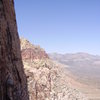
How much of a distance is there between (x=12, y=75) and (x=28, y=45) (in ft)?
49.6

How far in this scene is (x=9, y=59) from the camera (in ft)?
30.8

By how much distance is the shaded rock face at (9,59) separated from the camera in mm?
8633

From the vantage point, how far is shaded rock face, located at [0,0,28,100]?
340 inches

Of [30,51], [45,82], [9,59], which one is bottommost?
[45,82]

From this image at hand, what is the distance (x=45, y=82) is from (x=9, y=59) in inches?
440

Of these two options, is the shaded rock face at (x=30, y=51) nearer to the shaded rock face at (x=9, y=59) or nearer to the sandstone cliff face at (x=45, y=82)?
the sandstone cliff face at (x=45, y=82)

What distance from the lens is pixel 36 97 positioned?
19406mm

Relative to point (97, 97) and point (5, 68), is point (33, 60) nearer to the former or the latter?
point (5, 68)

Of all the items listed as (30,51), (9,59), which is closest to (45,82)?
(30,51)

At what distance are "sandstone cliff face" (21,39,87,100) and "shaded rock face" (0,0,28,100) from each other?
9089mm

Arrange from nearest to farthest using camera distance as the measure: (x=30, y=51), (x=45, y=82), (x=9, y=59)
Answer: (x=9, y=59) → (x=45, y=82) → (x=30, y=51)

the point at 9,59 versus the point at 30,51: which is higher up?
the point at 30,51

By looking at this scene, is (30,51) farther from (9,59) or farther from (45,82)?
(9,59)

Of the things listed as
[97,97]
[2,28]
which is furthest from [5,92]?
[97,97]
